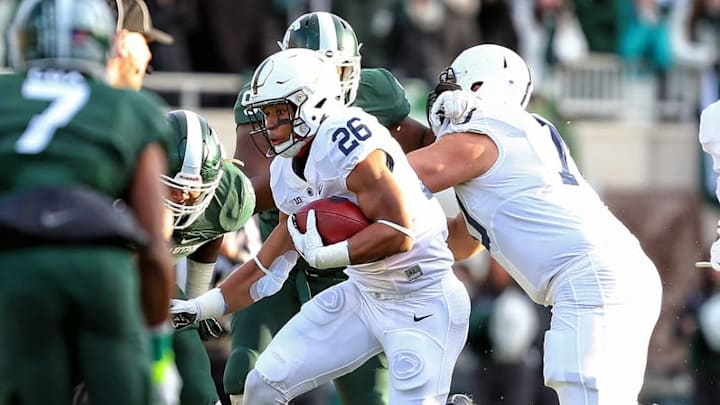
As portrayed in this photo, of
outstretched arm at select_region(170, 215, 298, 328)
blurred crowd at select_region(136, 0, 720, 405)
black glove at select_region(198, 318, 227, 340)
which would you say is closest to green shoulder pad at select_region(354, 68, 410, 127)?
outstretched arm at select_region(170, 215, 298, 328)

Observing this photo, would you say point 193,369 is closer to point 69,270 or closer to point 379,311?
point 379,311

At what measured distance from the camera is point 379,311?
21.5ft

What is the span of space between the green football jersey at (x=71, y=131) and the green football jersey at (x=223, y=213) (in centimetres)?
232

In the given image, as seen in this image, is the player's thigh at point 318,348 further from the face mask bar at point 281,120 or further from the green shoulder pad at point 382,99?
the green shoulder pad at point 382,99

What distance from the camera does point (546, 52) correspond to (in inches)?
606

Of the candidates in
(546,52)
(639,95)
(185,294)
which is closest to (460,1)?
(546,52)

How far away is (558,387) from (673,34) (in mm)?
9901

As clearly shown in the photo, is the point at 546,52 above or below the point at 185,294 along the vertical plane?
below

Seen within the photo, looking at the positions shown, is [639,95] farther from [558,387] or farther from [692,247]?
[558,387]

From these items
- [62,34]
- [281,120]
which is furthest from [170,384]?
[62,34]

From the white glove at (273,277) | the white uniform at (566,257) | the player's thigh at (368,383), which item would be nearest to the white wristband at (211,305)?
the white glove at (273,277)

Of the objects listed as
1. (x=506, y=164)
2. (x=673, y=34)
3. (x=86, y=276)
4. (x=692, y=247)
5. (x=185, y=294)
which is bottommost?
(x=692, y=247)

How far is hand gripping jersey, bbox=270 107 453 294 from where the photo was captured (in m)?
6.32

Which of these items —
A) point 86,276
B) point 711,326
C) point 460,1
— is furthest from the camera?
point 460,1
